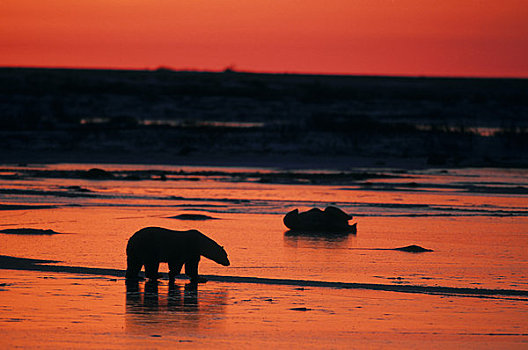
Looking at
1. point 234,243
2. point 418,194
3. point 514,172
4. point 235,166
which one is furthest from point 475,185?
point 234,243

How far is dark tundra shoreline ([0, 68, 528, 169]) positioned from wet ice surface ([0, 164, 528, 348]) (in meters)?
14.1

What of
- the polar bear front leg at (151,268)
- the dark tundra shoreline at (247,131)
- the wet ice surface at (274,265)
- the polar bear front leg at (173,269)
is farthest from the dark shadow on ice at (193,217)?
the dark tundra shoreline at (247,131)

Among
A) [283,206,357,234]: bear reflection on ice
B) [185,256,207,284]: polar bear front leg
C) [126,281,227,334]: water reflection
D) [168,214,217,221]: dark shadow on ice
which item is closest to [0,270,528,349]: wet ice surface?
[126,281,227,334]: water reflection

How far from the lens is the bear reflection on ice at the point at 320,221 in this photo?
18.9 m

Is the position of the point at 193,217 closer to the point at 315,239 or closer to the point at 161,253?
the point at 315,239

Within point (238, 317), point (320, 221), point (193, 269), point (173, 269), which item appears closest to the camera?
point (238, 317)

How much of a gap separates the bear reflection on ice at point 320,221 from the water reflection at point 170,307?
601 cm

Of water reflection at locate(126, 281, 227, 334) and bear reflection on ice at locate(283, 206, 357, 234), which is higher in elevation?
bear reflection on ice at locate(283, 206, 357, 234)

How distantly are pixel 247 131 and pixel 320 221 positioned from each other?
31357mm

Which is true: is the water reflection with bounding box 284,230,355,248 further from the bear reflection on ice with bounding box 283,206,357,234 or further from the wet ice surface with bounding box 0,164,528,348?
the bear reflection on ice with bounding box 283,206,357,234

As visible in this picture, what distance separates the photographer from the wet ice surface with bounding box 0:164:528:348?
10438 millimetres

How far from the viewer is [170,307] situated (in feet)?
38.0

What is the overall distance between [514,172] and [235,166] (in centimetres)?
1116

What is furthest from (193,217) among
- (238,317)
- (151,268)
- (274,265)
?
(238,317)
